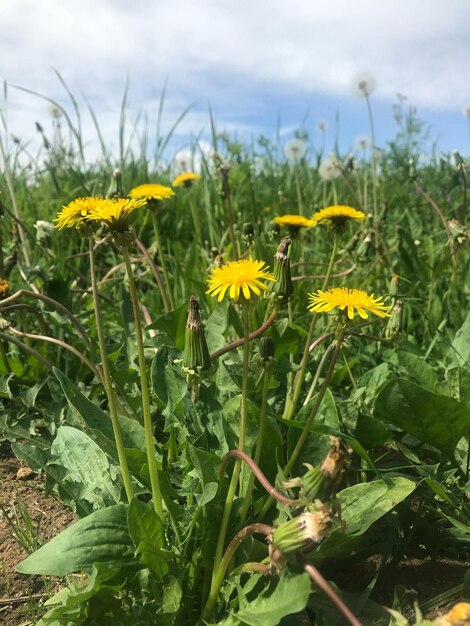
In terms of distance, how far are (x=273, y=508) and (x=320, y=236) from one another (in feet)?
7.42

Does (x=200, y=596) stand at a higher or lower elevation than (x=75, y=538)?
lower

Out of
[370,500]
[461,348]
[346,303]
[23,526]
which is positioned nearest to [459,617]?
[370,500]

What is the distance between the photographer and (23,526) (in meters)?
1.38

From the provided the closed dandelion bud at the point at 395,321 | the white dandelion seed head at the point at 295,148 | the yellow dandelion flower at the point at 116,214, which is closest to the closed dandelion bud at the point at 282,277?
the yellow dandelion flower at the point at 116,214

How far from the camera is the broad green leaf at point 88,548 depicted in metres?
0.97

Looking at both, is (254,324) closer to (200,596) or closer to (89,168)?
(200,596)

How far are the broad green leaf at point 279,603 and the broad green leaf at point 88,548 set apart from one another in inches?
8.9

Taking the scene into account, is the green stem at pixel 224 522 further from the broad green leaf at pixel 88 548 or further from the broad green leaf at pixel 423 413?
the broad green leaf at pixel 423 413

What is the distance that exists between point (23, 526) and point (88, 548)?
17.9 inches

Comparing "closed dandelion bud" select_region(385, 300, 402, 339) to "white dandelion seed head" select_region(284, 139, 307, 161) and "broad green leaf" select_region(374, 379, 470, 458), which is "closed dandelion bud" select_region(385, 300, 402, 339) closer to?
"broad green leaf" select_region(374, 379, 470, 458)

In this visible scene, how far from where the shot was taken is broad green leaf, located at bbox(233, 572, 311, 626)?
0.87 m

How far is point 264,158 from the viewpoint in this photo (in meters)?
5.30

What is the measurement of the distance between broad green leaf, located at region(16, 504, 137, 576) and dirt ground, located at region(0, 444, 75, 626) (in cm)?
17

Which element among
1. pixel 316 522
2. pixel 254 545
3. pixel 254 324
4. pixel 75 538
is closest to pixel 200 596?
pixel 254 545
